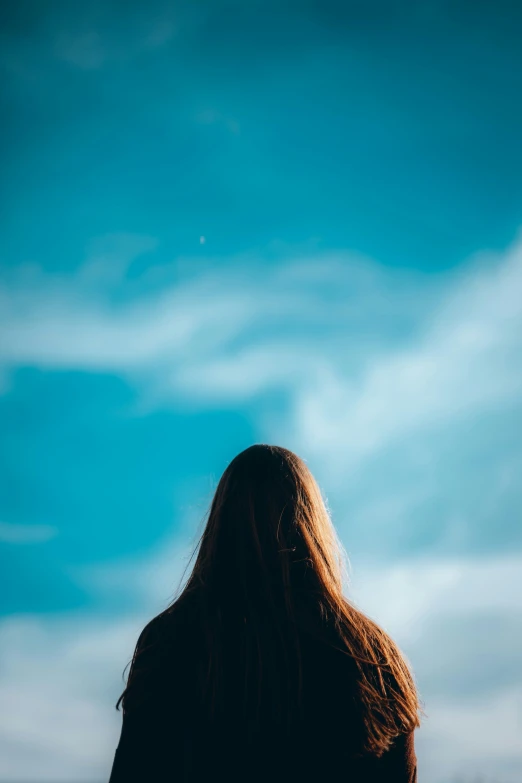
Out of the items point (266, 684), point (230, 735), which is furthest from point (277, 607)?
point (230, 735)

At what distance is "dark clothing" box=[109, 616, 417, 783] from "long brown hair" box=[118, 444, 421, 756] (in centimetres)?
7

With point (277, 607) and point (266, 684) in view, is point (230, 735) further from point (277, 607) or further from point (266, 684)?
point (277, 607)

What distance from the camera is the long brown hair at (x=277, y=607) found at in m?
3.43

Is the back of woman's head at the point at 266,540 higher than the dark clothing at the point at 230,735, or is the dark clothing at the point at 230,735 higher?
the back of woman's head at the point at 266,540

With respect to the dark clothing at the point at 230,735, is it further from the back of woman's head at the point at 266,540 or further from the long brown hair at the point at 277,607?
the back of woman's head at the point at 266,540

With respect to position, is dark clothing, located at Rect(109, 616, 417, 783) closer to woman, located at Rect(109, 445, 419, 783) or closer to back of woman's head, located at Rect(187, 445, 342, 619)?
woman, located at Rect(109, 445, 419, 783)

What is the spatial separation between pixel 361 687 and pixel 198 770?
34.2 inches

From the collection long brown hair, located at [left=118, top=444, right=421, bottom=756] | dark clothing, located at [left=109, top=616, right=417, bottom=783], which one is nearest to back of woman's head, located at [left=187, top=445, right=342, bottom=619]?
long brown hair, located at [left=118, top=444, right=421, bottom=756]

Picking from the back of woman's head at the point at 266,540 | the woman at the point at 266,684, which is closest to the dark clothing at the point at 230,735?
the woman at the point at 266,684

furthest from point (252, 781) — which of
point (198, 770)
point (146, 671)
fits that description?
point (146, 671)

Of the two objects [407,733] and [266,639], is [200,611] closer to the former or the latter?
[266,639]

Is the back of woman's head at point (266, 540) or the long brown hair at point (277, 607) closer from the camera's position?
the long brown hair at point (277, 607)

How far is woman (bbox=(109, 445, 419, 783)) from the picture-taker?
11.0 ft

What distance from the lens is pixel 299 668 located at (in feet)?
11.3
